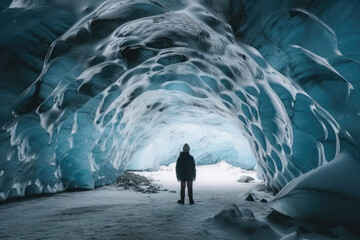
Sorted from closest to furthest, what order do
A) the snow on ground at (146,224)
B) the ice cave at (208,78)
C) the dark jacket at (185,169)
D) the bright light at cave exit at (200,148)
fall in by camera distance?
the snow on ground at (146,224) → the ice cave at (208,78) → the dark jacket at (185,169) → the bright light at cave exit at (200,148)

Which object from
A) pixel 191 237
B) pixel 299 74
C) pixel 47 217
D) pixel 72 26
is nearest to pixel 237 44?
pixel 299 74

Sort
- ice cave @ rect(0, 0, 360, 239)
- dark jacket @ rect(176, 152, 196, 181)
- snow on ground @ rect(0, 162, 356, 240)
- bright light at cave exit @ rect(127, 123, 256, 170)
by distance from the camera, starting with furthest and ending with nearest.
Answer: bright light at cave exit @ rect(127, 123, 256, 170)
dark jacket @ rect(176, 152, 196, 181)
ice cave @ rect(0, 0, 360, 239)
snow on ground @ rect(0, 162, 356, 240)

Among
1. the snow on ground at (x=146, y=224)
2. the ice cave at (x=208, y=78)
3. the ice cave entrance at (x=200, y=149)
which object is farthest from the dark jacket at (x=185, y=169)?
the ice cave entrance at (x=200, y=149)

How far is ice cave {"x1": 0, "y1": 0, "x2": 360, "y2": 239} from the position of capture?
272cm

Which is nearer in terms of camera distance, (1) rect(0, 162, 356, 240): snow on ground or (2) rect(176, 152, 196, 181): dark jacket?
(1) rect(0, 162, 356, 240): snow on ground

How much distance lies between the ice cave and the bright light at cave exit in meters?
9.71

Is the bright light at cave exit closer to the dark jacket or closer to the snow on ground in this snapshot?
the dark jacket

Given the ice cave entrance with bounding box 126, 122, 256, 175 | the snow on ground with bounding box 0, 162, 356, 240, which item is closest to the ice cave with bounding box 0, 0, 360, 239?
the snow on ground with bounding box 0, 162, 356, 240

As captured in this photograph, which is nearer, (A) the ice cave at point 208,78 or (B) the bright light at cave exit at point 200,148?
(A) the ice cave at point 208,78

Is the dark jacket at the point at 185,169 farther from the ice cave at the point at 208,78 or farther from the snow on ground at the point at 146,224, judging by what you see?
the ice cave at the point at 208,78

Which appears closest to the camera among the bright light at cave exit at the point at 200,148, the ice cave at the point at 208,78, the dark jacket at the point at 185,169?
the ice cave at the point at 208,78

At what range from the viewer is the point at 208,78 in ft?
16.9

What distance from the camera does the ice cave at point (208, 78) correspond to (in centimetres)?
272

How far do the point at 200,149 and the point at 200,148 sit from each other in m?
0.15
